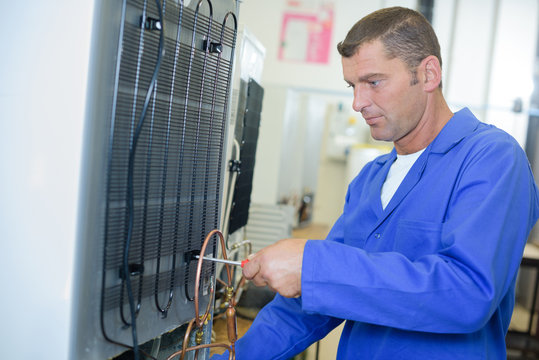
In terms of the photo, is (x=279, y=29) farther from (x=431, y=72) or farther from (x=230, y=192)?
(x=431, y=72)

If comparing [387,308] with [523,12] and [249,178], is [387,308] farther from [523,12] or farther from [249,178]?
[523,12]

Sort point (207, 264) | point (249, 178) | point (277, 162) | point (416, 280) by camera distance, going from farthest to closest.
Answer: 1. point (277, 162)
2. point (249, 178)
3. point (207, 264)
4. point (416, 280)

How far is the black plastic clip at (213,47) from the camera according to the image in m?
0.81

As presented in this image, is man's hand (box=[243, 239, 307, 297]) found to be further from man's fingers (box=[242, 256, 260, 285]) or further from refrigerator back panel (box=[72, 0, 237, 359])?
refrigerator back panel (box=[72, 0, 237, 359])

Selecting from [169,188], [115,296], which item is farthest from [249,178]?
[115,296]

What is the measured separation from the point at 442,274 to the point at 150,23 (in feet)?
1.83

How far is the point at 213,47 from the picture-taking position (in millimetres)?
836

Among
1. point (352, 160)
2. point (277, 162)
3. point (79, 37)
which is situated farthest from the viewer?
point (352, 160)

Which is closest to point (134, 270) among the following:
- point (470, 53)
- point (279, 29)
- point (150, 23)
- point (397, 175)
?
point (150, 23)

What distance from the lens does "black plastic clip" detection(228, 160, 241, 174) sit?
1359 millimetres

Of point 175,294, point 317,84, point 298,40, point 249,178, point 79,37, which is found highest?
point 298,40

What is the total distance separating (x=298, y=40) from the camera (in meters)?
4.38

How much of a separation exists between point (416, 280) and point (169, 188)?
0.40 meters

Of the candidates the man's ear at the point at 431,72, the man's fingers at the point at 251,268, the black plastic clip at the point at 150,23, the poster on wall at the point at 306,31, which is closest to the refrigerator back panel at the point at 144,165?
the black plastic clip at the point at 150,23
